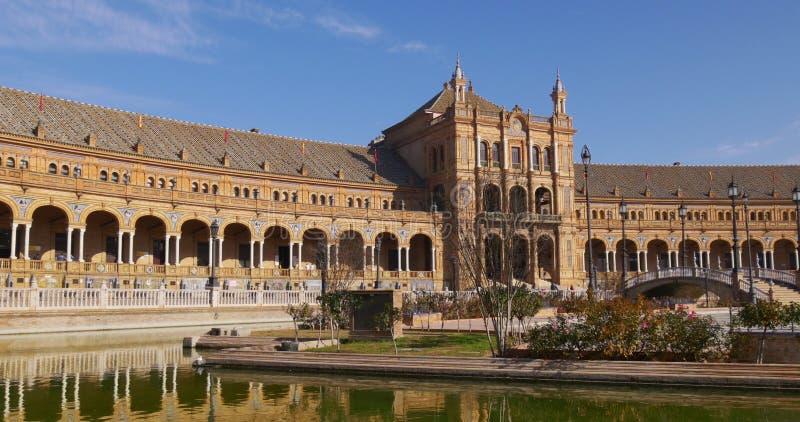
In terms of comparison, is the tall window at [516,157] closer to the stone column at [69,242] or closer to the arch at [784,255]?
the arch at [784,255]

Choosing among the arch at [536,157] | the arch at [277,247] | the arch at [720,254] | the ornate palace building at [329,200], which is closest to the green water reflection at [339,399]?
the ornate palace building at [329,200]

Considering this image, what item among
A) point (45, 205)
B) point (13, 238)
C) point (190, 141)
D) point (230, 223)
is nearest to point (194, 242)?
point (230, 223)

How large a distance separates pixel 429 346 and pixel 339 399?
7994 mm

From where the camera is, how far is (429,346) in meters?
24.8

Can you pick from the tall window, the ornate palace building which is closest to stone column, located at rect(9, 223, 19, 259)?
the ornate palace building

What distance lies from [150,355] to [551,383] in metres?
14.4

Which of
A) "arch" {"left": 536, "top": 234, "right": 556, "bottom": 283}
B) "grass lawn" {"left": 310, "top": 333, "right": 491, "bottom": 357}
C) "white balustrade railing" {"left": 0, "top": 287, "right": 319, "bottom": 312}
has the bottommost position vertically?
"grass lawn" {"left": 310, "top": 333, "right": 491, "bottom": 357}

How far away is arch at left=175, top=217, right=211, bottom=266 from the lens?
59812 millimetres

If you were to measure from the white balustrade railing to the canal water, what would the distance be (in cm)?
1252

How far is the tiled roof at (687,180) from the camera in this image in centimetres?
8825

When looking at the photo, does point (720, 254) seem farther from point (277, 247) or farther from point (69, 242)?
point (69, 242)

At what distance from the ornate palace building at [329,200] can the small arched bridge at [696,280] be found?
3.13m

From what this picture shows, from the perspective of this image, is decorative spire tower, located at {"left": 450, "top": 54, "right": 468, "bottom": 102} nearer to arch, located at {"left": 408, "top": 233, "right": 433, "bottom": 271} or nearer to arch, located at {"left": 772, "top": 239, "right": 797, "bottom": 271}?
arch, located at {"left": 408, "top": 233, "right": 433, "bottom": 271}

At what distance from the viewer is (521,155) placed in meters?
74.7
